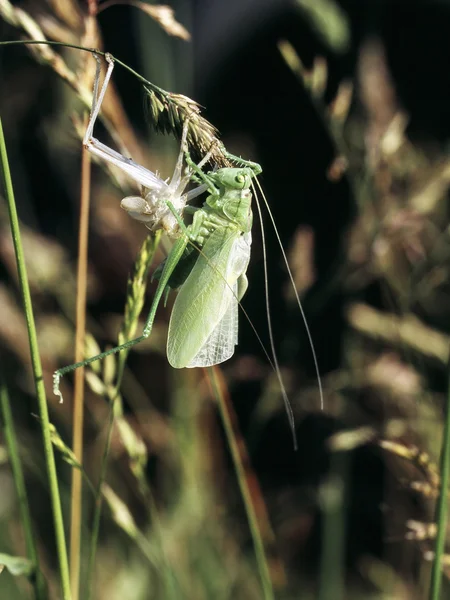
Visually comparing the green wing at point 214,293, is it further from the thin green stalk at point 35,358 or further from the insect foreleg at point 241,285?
the thin green stalk at point 35,358

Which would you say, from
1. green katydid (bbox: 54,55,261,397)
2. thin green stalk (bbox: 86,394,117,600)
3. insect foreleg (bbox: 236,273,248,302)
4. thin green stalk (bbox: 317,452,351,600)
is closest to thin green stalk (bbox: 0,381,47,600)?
thin green stalk (bbox: 86,394,117,600)

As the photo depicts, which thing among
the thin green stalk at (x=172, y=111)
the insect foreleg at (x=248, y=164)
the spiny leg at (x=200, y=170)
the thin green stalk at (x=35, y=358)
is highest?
the thin green stalk at (x=172, y=111)

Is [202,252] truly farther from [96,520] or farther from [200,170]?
[96,520]

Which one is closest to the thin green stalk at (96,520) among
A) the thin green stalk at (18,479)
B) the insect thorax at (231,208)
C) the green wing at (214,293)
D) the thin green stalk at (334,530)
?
the thin green stalk at (18,479)

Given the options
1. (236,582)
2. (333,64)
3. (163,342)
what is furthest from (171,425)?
(333,64)

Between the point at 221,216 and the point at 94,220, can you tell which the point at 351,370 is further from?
the point at 94,220
